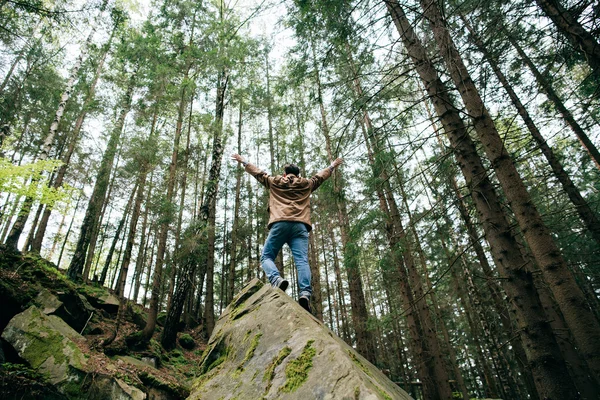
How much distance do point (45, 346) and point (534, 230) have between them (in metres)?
8.29

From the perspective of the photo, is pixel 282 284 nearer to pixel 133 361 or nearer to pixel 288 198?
pixel 288 198

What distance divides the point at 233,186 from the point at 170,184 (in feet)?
34.4

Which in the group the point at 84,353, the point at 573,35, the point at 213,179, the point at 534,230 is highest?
the point at 213,179

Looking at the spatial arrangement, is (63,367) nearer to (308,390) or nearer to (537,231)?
(308,390)

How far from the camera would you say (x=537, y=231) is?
3182mm

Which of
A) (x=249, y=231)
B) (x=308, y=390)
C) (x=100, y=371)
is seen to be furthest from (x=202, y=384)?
(x=249, y=231)

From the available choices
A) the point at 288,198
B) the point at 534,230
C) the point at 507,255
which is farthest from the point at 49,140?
the point at 534,230

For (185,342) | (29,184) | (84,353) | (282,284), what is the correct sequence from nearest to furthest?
(282,284), (84,353), (29,184), (185,342)

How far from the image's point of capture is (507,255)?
3229 mm

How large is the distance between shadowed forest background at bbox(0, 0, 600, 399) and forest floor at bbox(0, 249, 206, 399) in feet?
2.39

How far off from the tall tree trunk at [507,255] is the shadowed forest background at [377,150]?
2 cm

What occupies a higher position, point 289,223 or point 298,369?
point 289,223

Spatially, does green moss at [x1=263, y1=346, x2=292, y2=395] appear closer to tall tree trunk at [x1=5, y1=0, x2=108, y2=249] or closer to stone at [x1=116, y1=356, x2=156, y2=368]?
stone at [x1=116, y1=356, x2=156, y2=368]

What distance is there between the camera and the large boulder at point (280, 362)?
157 cm
